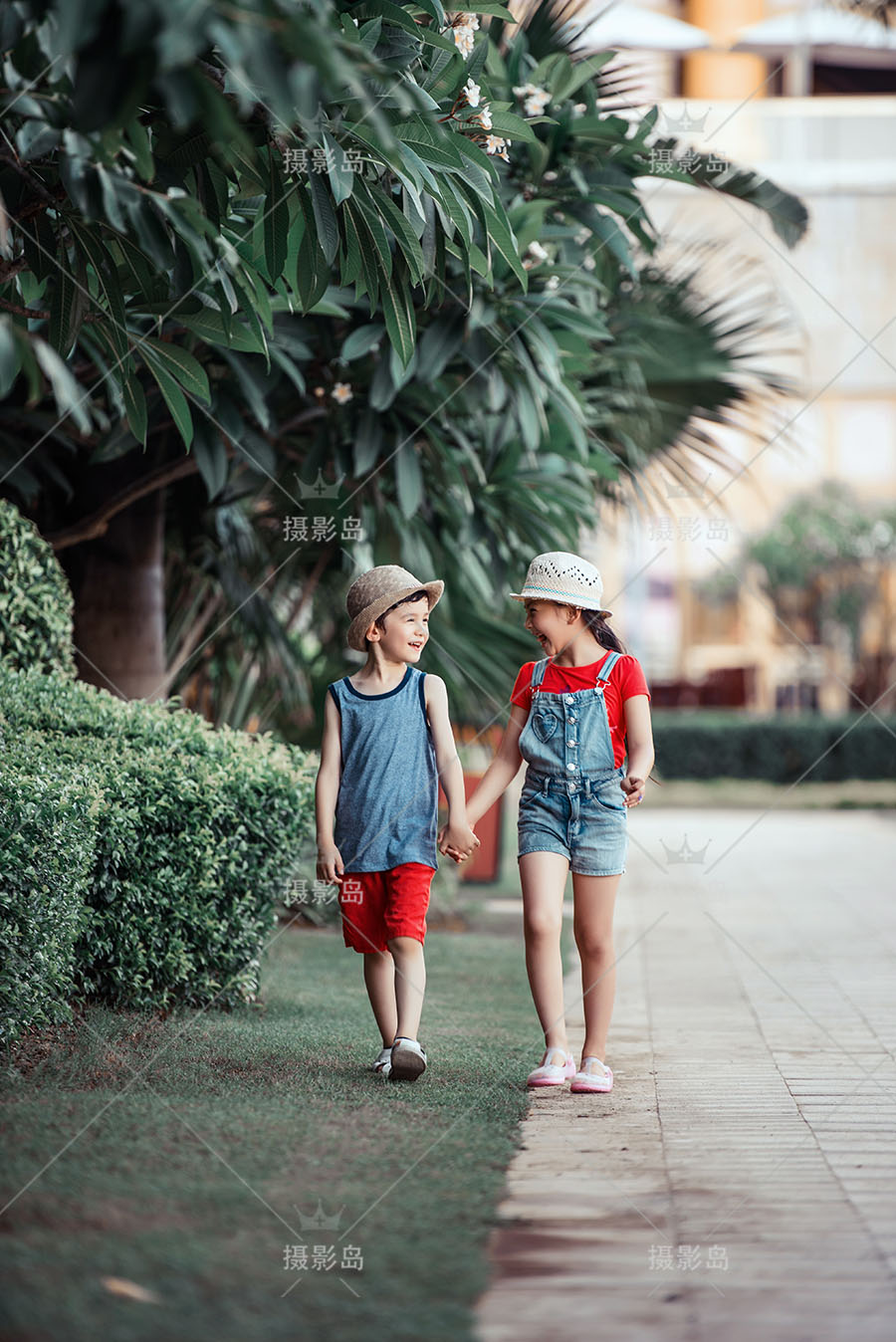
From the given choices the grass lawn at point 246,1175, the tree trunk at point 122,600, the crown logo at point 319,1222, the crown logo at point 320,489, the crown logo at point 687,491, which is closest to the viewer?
the grass lawn at point 246,1175

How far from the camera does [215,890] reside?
4.35 metres

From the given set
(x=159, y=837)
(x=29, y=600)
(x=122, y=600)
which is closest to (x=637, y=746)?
(x=159, y=837)

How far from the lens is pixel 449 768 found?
382 cm

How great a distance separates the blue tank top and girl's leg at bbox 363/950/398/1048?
254 mm

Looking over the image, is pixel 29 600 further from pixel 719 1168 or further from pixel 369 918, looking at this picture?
pixel 719 1168

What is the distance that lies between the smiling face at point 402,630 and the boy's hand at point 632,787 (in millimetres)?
639

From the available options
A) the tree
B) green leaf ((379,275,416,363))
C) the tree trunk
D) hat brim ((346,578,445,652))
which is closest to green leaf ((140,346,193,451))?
the tree

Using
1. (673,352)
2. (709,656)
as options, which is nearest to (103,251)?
(673,352)

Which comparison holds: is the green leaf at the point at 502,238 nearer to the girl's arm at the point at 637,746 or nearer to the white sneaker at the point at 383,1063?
the girl's arm at the point at 637,746

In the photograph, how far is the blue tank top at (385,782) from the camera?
3773mm

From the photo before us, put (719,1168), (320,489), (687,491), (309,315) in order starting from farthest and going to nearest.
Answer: (687,491)
(320,489)
(309,315)
(719,1168)

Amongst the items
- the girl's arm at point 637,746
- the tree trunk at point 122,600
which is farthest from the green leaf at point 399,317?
the tree trunk at point 122,600

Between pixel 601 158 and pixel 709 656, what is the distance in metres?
19.5

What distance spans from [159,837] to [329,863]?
778mm
